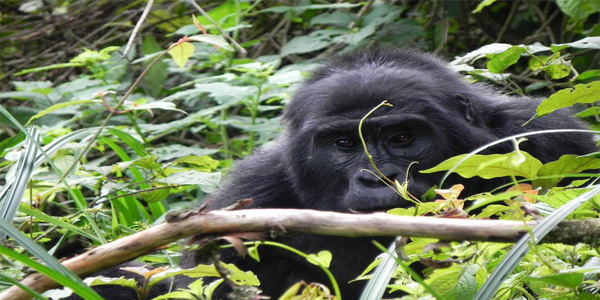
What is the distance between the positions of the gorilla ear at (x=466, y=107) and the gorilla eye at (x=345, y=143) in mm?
529

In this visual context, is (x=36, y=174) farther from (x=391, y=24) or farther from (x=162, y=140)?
(x=391, y=24)

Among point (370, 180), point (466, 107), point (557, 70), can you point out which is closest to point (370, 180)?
point (370, 180)

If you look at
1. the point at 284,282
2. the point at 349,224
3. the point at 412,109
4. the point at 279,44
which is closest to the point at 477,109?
the point at 412,109

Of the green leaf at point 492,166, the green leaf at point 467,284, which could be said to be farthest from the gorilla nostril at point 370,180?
the green leaf at point 467,284

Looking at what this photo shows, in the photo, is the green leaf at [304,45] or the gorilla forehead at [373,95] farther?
the green leaf at [304,45]

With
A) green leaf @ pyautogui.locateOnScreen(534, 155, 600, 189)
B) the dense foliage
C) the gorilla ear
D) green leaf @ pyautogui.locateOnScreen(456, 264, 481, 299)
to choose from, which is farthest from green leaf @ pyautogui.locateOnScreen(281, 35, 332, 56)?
green leaf @ pyautogui.locateOnScreen(456, 264, 481, 299)

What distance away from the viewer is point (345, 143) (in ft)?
11.1

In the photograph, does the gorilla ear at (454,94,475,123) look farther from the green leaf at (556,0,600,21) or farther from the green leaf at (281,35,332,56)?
the green leaf at (281,35,332,56)

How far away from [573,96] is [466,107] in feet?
5.03

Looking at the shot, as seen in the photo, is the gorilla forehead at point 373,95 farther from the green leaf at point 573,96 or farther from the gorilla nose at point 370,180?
the green leaf at point 573,96

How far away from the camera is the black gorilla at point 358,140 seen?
333 centimetres

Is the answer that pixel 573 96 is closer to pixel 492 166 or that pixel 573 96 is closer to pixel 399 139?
pixel 492 166

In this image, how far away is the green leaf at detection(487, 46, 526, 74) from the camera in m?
3.23

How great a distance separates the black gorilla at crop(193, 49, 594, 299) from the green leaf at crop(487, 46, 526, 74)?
8.6 inches
